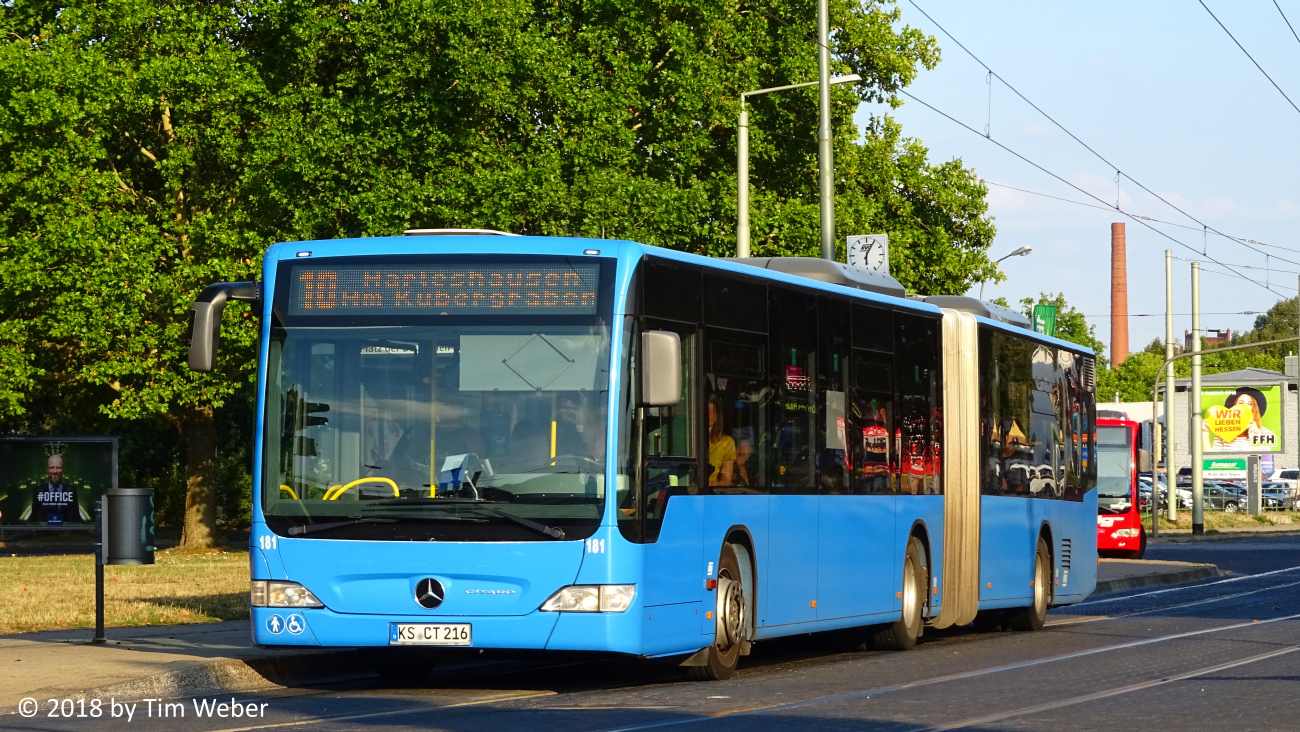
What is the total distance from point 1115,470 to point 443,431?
95.5 feet

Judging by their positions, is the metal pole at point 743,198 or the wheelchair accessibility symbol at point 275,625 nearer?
the wheelchair accessibility symbol at point 275,625

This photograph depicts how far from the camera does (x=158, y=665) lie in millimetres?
12898

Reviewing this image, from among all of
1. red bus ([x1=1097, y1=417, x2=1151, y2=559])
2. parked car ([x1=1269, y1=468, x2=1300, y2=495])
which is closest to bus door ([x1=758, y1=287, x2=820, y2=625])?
red bus ([x1=1097, y1=417, x2=1151, y2=559])

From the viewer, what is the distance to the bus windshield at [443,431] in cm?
1191

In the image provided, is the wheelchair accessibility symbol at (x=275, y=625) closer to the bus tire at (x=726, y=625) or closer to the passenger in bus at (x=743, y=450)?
the bus tire at (x=726, y=625)

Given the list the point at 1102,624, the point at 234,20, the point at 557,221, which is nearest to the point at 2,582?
the point at 557,221

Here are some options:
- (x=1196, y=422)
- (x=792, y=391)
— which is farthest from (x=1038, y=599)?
(x=1196, y=422)

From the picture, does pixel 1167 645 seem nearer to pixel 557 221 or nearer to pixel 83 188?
pixel 557 221

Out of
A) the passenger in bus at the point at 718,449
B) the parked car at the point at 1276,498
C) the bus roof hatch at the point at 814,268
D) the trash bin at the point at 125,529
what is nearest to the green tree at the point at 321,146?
the bus roof hatch at the point at 814,268

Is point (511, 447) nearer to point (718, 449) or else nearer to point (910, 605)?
point (718, 449)

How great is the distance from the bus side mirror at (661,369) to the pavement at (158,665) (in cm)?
333

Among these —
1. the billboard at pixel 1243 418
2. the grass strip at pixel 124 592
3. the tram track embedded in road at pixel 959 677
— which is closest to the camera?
the tram track embedded in road at pixel 959 677

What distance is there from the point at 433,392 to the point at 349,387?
0.59 m

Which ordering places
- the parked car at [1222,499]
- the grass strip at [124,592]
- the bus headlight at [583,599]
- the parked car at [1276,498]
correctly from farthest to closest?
the parked car at [1276,498], the parked car at [1222,499], the grass strip at [124,592], the bus headlight at [583,599]
